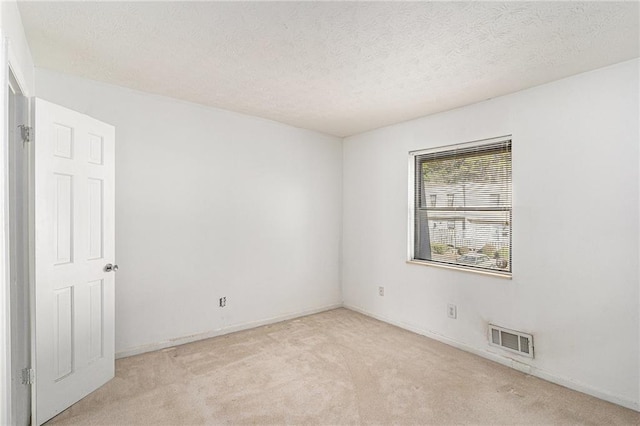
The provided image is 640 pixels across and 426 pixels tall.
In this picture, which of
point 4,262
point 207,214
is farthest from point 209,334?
point 4,262

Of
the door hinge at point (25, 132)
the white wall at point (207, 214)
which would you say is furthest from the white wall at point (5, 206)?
the white wall at point (207, 214)

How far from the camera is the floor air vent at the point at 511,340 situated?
2.87 metres

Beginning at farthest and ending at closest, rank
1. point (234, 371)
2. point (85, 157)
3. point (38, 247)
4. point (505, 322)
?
point (505, 322), point (234, 371), point (85, 157), point (38, 247)

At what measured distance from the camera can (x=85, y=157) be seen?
7.95 feet

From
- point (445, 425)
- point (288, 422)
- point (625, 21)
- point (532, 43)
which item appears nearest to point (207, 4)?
point (532, 43)

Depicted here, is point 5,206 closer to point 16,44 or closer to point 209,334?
point 16,44

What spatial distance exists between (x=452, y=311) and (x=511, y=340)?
1.92 ft

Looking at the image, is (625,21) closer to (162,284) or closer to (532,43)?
(532,43)

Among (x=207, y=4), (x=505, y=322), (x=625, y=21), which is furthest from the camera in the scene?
(x=505, y=322)

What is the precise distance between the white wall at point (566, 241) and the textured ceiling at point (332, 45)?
0.77 feet

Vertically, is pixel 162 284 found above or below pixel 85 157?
below

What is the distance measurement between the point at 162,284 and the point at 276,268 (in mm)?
1319

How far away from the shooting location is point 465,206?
3467 millimetres

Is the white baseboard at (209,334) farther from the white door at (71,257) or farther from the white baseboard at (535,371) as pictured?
the white baseboard at (535,371)
